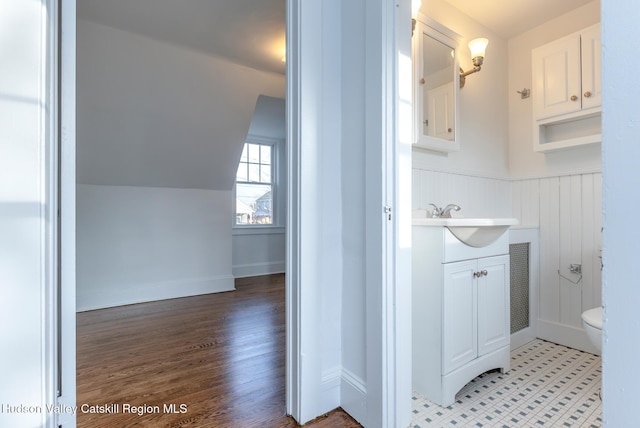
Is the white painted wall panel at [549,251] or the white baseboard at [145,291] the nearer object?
the white painted wall panel at [549,251]

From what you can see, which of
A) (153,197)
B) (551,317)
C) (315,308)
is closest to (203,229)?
(153,197)

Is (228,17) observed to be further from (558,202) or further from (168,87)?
(558,202)

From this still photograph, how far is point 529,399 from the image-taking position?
4.67 feet

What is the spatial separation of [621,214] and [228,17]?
233cm

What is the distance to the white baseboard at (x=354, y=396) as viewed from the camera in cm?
123

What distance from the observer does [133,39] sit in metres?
2.24

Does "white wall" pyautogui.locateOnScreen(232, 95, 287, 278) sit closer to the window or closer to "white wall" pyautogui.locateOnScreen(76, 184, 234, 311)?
the window

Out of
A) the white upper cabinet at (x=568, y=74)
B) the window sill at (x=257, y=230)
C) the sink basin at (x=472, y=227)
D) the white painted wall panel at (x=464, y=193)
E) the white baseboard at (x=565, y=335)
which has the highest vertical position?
the white upper cabinet at (x=568, y=74)

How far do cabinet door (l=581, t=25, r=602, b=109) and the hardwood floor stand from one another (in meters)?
2.34

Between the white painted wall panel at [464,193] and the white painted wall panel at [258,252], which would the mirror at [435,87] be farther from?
the white painted wall panel at [258,252]

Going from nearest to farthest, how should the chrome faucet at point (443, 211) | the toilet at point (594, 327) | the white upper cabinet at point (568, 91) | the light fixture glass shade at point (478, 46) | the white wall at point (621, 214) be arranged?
the white wall at point (621, 214)
the toilet at point (594, 327)
the chrome faucet at point (443, 211)
the white upper cabinet at point (568, 91)
the light fixture glass shade at point (478, 46)

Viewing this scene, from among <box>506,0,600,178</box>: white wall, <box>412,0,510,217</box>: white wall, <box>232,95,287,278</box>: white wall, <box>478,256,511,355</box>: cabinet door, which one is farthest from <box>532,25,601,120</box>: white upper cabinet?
<box>232,95,287,278</box>: white wall

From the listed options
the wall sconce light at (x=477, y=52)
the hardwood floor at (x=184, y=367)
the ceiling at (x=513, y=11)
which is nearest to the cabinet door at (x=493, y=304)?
the hardwood floor at (x=184, y=367)

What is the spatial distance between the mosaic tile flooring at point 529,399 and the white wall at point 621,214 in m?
1.04
